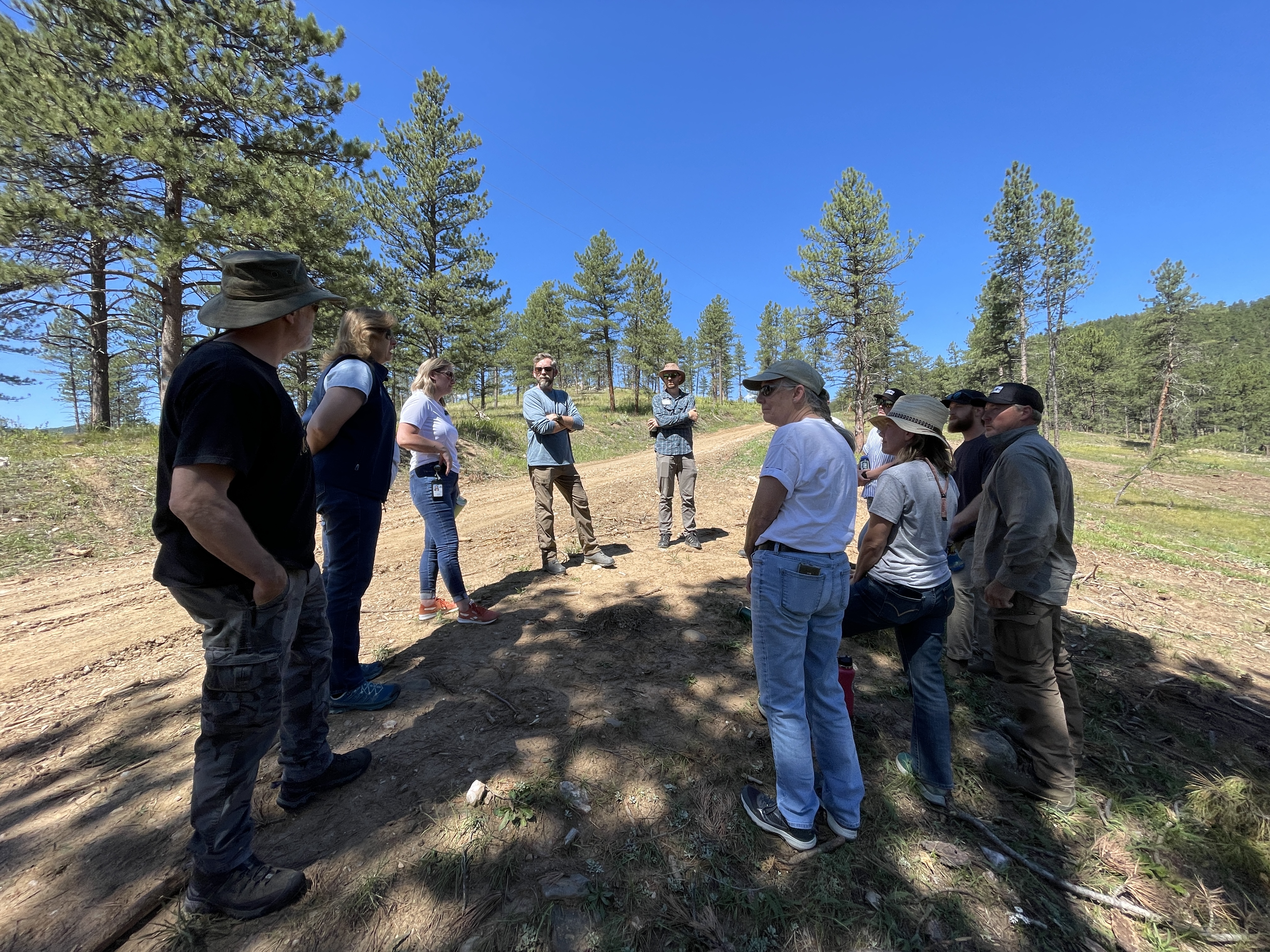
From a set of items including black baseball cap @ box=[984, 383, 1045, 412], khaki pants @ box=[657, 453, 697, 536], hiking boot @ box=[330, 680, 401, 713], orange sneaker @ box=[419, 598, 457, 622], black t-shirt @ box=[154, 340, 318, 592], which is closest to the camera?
black t-shirt @ box=[154, 340, 318, 592]

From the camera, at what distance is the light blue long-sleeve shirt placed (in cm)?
505

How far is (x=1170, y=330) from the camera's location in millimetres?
31203

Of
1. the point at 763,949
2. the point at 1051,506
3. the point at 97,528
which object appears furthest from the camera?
the point at 97,528

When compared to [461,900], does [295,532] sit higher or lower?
higher

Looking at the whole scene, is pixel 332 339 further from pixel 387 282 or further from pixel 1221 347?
pixel 1221 347

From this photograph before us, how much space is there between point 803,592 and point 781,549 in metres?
0.20

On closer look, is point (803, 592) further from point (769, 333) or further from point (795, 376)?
point (769, 333)

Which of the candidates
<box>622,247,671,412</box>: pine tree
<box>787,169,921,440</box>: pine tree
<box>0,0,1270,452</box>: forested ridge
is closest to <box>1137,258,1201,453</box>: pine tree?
<box>0,0,1270,452</box>: forested ridge

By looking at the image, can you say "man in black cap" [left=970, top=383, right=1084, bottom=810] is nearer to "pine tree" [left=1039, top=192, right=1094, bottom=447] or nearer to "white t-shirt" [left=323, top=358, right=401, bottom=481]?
"white t-shirt" [left=323, top=358, right=401, bottom=481]

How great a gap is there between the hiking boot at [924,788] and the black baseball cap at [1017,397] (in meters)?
2.31

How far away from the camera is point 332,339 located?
51.3ft

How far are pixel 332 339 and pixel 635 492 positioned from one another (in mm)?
11755

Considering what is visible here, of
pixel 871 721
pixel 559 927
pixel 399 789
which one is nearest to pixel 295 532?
pixel 399 789

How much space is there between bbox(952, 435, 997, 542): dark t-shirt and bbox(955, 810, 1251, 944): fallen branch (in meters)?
2.38
